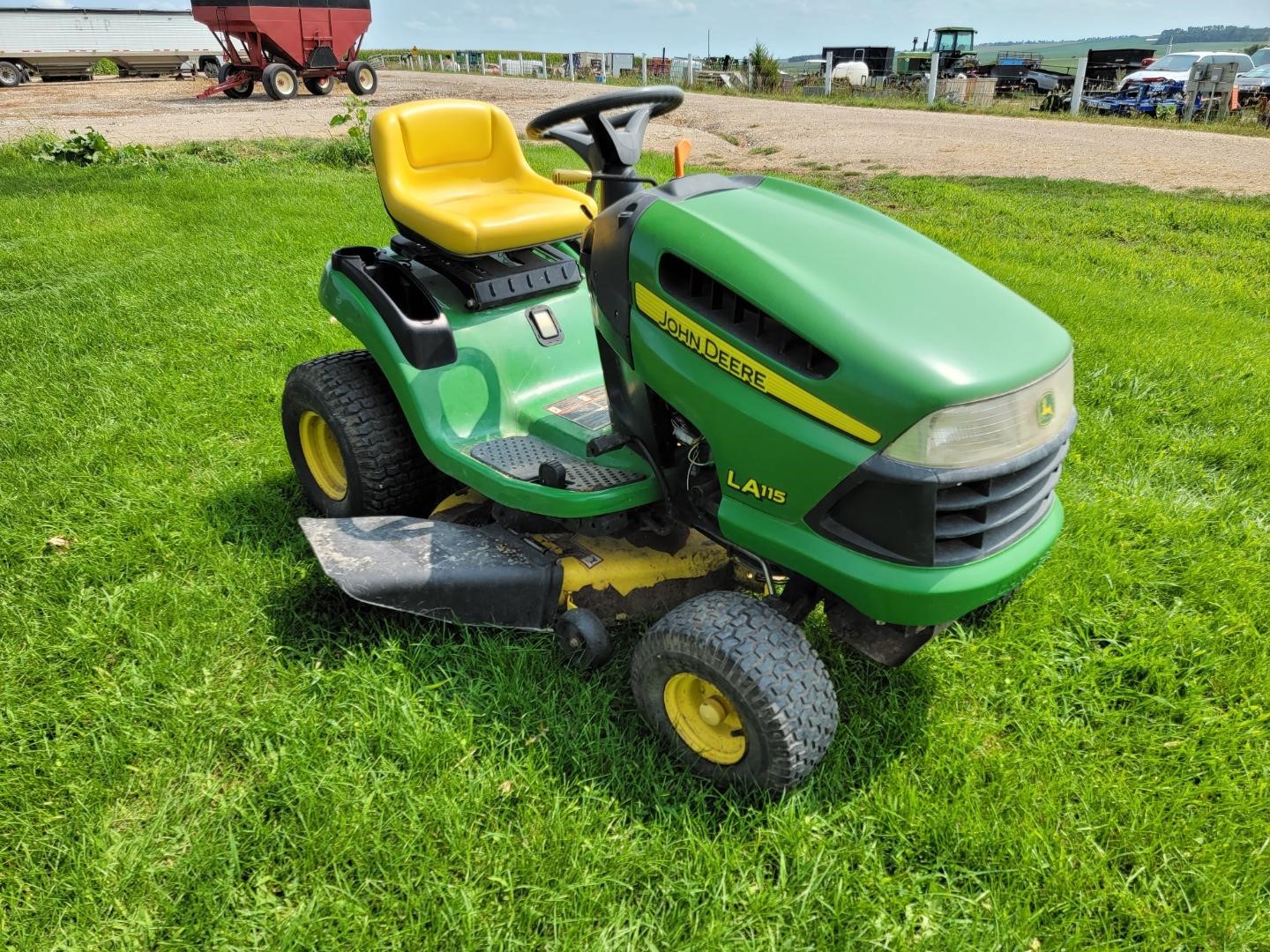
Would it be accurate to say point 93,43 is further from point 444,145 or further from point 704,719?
point 704,719

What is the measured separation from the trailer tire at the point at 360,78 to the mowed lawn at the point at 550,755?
1759cm

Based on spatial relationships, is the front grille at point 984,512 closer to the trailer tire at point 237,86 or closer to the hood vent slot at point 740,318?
the hood vent slot at point 740,318

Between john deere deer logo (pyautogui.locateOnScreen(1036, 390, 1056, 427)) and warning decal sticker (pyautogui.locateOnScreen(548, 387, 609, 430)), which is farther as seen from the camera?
warning decal sticker (pyautogui.locateOnScreen(548, 387, 609, 430))

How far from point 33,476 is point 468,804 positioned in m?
2.36

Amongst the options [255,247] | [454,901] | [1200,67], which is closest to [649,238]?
[454,901]

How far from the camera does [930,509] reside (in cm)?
163

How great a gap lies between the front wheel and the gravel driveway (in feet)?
28.3

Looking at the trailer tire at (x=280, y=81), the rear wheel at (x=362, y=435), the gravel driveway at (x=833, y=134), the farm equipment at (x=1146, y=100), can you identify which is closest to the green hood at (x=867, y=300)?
the rear wheel at (x=362, y=435)

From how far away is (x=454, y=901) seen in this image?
66.7 inches

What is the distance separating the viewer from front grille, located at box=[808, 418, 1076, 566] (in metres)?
1.62

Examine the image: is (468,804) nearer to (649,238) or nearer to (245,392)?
(649,238)

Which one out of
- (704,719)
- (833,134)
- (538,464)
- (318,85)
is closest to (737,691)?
(704,719)

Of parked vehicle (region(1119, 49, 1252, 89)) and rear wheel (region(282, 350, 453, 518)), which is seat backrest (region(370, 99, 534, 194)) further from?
parked vehicle (region(1119, 49, 1252, 89))

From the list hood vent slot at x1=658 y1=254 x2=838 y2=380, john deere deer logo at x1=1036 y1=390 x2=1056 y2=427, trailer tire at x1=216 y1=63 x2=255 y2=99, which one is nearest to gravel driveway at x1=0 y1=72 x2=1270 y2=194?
trailer tire at x1=216 y1=63 x2=255 y2=99
